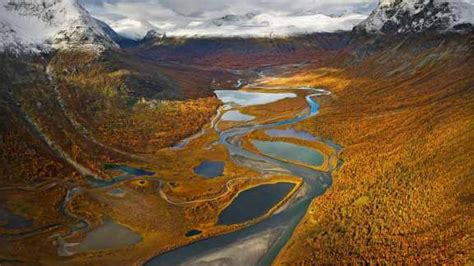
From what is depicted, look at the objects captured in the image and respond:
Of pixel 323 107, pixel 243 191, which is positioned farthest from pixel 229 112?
pixel 243 191

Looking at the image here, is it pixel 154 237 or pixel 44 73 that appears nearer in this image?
pixel 154 237

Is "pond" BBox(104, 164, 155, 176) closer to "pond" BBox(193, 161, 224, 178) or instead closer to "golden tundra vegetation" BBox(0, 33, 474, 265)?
"golden tundra vegetation" BBox(0, 33, 474, 265)

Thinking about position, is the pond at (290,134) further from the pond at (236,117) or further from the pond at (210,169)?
the pond at (210,169)

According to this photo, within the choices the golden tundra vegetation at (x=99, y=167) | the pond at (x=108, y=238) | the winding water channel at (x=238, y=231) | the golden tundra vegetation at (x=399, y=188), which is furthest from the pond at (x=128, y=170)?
the golden tundra vegetation at (x=399, y=188)

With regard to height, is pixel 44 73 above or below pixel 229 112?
above

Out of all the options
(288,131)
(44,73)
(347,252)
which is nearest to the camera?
(347,252)

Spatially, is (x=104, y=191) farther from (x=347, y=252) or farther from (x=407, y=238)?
(x=407, y=238)
